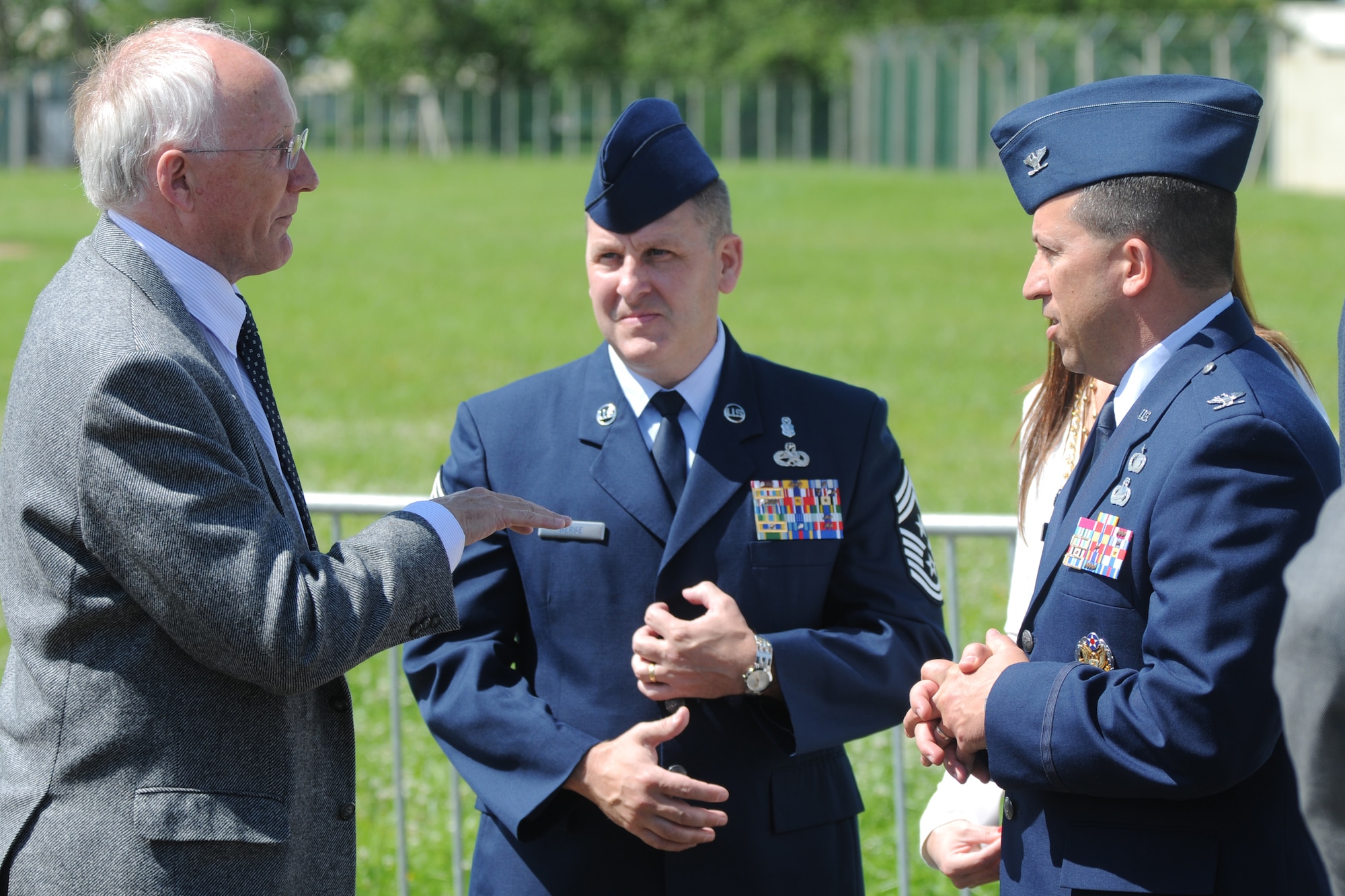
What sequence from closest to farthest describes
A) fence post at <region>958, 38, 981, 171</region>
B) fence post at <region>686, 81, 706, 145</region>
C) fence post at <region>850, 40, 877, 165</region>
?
fence post at <region>958, 38, 981, 171</region>, fence post at <region>850, 40, 877, 165</region>, fence post at <region>686, 81, 706, 145</region>

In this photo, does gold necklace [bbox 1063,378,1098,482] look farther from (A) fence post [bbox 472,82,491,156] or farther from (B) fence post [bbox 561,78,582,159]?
(A) fence post [bbox 472,82,491,156]

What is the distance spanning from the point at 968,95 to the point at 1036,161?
35937 mm

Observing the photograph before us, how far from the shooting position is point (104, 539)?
213cm

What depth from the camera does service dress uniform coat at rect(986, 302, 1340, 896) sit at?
2.10 meters

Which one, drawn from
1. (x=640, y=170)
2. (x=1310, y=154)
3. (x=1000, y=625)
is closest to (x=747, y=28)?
(x=1310, y=154)

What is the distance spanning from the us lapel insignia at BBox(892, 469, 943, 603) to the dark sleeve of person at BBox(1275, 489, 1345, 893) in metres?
1.37

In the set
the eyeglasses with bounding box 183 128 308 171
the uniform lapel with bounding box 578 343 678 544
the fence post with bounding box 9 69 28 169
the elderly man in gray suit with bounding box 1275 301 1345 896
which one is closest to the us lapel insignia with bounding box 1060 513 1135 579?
the elderly man in gray suit with bounding box 1275 301 1345 896

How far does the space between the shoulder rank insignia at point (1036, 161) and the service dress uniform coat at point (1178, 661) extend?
39cm

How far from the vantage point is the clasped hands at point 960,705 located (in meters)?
2.41

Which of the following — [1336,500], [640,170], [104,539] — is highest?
[640,170]

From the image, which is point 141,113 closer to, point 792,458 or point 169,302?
point 169,302

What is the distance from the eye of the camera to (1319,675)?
1.50 metres

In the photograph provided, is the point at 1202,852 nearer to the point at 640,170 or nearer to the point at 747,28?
the point at 640,170

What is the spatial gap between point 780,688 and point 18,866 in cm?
133
